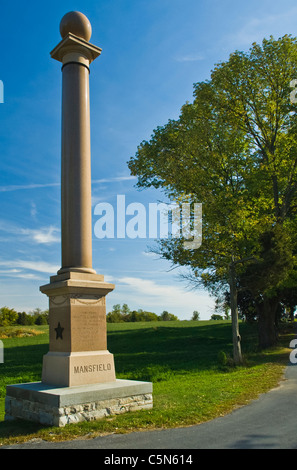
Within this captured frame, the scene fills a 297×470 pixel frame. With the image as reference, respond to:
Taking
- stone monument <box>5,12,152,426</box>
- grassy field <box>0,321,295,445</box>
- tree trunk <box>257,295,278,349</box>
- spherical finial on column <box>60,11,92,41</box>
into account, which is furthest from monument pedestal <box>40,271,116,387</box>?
tree trunk <box>257,295,278,349</box>

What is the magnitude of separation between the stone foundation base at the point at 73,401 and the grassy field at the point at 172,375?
23 cm

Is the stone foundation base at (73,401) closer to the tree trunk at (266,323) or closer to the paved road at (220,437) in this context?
the paved road at (220,437)

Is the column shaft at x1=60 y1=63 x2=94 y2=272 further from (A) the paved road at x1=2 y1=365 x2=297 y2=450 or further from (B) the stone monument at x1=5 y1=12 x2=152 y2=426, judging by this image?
(A) the paved road at x1=2 y1=365 x2=297 y2=450

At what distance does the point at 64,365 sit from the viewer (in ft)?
29.7

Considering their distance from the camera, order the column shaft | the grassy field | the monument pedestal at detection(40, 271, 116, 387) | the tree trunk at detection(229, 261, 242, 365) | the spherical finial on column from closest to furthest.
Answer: the grassy field
the monument pedestal at detection(40, 271, 116, 387)
the column shaft
the spherical finial on column
the tree trunk at detection(229, 261, 242, 365)

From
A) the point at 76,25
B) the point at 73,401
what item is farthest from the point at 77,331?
the point at 76,25

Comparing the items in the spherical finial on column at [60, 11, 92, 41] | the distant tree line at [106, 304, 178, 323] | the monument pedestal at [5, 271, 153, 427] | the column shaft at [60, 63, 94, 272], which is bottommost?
the distant tree line at [106, 304, 178, 323]

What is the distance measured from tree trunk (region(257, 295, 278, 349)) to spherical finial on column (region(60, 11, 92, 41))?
724 inches

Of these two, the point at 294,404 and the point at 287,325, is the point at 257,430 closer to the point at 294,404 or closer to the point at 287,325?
the point at 294,404

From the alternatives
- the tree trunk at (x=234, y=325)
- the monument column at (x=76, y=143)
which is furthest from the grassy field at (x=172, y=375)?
the monument column at (x=76, y=143)

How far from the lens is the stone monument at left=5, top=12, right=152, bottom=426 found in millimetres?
8375

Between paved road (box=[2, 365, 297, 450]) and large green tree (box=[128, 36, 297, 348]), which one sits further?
large green tree (box=[128, 36, 297, 348])

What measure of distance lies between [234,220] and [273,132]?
7.87m

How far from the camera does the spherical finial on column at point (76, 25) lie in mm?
11367
